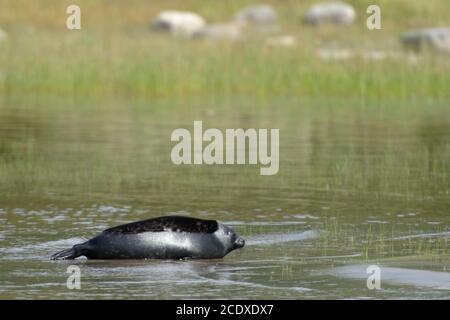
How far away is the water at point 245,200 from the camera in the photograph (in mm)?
11625

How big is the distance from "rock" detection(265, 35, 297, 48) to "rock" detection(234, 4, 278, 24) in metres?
3.98

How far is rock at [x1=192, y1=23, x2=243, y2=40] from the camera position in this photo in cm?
4244

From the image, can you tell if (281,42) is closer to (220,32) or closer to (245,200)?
(220,32)

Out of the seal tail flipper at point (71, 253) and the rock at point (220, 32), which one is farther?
the rock at point (220, 32)

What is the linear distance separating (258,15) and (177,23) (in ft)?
12.9

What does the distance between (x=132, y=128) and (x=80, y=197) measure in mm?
9435

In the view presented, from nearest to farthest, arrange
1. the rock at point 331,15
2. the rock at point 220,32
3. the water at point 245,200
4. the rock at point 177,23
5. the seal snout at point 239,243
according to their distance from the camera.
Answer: the water at point 245,200, the seal snout at point 239,243, the rock at point 220,32, the rock at point 177,23, the rock at point 331,15

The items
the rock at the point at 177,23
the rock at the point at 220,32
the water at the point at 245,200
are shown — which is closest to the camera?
the water at the point at 245,200

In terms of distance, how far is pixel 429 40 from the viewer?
4038 centimetres

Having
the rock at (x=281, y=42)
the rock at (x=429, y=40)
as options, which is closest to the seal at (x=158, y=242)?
the rock at (x=281, y=42)

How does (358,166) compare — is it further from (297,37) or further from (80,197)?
(297,37)

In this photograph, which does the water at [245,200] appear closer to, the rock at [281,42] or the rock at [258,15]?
the rock at [281,42]

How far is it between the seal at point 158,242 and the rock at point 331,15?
34.4 m

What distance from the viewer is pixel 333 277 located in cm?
1181
